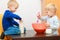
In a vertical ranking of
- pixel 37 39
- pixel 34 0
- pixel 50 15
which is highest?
pixel 34 0

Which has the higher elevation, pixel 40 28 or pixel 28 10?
pixel 28 10

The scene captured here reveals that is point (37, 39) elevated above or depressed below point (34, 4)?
below

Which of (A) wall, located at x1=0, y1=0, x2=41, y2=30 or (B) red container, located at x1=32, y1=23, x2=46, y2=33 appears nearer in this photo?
(B) red container, located at x1=32, y1=23, x2=46, y2=33

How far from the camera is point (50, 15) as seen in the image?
1839 millimetres

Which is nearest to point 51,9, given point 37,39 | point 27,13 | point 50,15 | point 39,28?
point 50,15

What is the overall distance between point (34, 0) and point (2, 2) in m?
0.55

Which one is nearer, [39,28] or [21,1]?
[39,28]

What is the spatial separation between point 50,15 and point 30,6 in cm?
109

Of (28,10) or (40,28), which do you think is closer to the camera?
(40,28)

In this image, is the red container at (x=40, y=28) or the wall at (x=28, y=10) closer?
the red container at (x=40, y=28)

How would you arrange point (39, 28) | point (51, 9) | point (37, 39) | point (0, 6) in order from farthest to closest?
point (0, 6)
point (51, 9)
point (39, 28)
point (37, 39)

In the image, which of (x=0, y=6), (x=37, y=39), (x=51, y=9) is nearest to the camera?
(x=37, y=39)

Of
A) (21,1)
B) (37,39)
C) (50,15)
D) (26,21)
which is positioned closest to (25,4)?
(21,1)

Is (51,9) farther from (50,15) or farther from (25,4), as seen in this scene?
(25,4)
